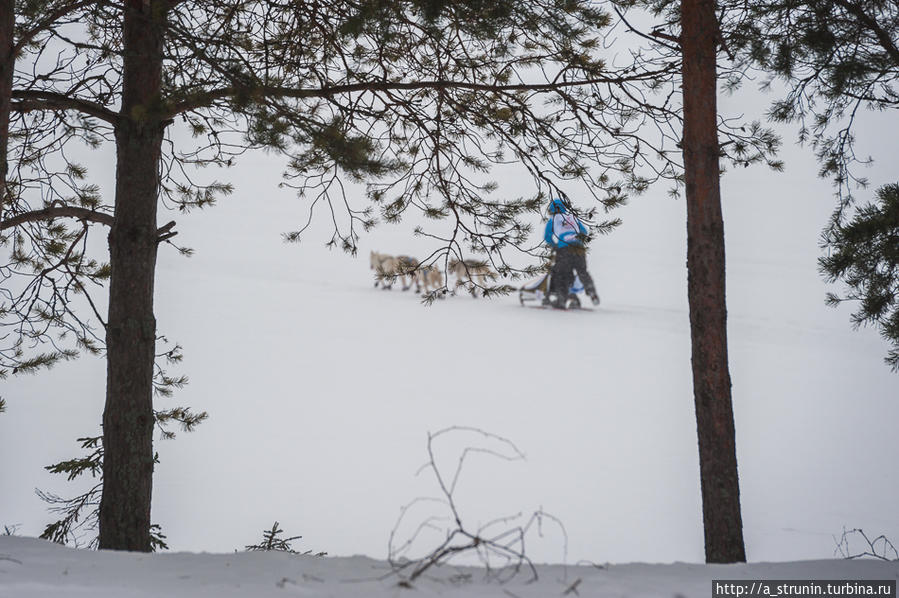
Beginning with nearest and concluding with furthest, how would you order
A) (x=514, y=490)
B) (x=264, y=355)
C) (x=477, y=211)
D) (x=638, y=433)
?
(x=477, y=211) → (x=514, y=490) → (x=638, y=433) → (x=264, y=355)

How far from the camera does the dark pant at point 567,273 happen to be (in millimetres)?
11906

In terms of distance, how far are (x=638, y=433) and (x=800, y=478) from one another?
1369 mm

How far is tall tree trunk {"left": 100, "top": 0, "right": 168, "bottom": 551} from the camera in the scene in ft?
12.6

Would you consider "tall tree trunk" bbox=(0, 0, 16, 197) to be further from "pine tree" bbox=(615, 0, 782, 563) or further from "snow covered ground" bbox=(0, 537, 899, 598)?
"pine tree" bbox=(615, 0, 782, 563)

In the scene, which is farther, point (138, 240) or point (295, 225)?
point (295, 225)

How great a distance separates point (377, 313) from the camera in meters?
12.5

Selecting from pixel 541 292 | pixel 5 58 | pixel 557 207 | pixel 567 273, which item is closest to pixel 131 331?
pixel 5 58

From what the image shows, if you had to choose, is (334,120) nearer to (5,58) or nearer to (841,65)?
(5,58)

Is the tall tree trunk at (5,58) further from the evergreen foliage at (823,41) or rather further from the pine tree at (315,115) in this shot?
the evergreen foliage at (823,41)

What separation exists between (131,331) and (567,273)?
30.1 ft

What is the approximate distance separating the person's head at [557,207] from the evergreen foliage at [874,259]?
1.19 metres

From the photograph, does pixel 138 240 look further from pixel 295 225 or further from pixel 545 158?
pixel 295 225

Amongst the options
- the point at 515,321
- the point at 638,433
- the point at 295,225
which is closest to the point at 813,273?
the point at 515,321

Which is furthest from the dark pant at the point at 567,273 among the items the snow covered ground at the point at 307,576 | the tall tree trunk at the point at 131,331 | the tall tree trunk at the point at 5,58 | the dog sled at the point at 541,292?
the snow covered ground at the point at 307,576
